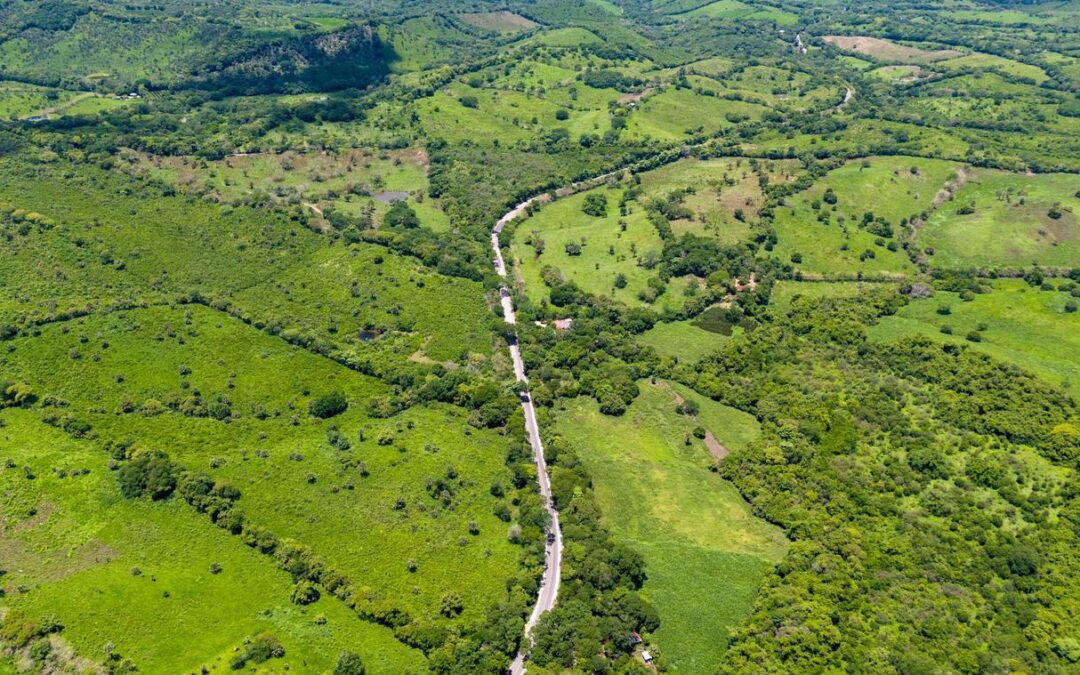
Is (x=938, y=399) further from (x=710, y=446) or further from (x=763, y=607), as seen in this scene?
(x=763, y=607)

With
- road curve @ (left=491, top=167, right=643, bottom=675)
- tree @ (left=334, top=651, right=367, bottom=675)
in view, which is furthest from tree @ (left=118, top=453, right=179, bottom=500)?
road curve @ (left=491, top=167, right=643, bottom=675)

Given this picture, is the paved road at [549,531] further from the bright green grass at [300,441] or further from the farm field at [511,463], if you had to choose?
the bright green grass at [300,441]

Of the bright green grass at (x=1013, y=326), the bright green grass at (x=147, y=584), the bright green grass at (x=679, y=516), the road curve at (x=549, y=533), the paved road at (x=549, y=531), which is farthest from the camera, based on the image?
the bright green grass at (x=1013, y=326)

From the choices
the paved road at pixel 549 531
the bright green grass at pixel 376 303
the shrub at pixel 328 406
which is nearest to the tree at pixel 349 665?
the paved road at pixel 549 531

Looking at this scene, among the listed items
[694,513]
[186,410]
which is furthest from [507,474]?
[186,410]

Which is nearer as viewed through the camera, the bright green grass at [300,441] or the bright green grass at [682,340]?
the bright green grass at [300,441]
